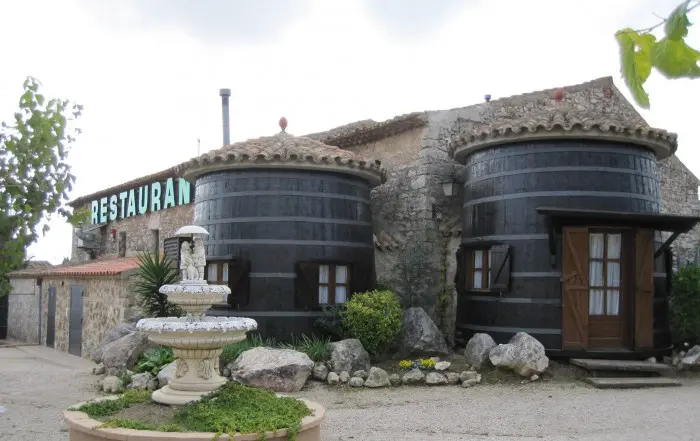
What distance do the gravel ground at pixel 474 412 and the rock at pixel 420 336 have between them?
4.75 ft

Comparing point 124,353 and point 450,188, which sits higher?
point 450,188

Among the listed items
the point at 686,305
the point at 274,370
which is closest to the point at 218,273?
the point at 274,370

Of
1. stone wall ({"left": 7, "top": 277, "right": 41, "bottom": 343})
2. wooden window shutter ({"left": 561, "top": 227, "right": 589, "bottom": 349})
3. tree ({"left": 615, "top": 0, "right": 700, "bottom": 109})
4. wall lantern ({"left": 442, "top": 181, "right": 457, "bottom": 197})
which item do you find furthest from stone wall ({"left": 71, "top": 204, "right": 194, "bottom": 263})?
tree ({"left": 615, "top": 0, "right": 700, "bottom": 109})

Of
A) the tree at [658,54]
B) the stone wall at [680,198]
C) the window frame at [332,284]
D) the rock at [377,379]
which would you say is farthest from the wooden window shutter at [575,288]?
the tree at [658,54]

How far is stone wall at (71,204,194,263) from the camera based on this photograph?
59.5 feet

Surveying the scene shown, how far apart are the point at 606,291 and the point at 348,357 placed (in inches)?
152

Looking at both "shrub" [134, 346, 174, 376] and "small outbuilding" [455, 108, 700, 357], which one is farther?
"small outbuilding" [455, 108, 700, 357]

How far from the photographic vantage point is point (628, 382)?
29.6 ft

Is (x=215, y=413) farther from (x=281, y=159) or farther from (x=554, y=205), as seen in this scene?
(x=554, y=205)

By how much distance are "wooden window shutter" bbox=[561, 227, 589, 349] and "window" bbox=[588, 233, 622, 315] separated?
188 mm

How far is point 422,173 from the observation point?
1232 centimetres

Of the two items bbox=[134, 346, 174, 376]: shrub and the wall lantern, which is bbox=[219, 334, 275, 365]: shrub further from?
the wall lantern

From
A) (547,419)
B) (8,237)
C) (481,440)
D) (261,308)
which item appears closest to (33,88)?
(8,237)

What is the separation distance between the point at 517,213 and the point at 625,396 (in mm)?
3066
